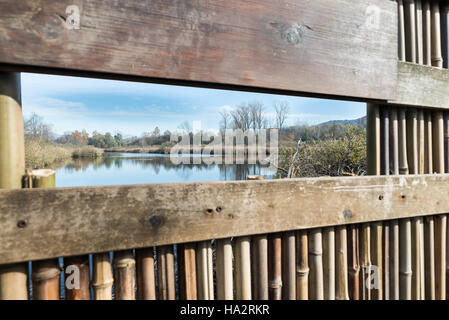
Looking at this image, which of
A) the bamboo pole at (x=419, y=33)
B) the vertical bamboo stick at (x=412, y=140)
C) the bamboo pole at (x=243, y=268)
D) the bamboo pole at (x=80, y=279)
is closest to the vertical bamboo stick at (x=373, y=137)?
the vertical bamboo stick at (x=412, y=140)

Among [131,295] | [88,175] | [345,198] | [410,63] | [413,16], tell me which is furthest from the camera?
[88,175]

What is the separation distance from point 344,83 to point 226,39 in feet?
2.39

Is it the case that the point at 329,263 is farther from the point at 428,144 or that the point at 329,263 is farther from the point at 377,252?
the point at 428,144

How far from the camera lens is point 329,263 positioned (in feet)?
5.00

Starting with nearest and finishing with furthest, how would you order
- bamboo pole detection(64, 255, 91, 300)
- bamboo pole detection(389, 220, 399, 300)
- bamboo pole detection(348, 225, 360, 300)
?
bamboo pole detection(64, 255, 91, 300) → bamboo pole detection(348, 225, 360, 300) → bamboo pole detection(389, 220, 399, 300)

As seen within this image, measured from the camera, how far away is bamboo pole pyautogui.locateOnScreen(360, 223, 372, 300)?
161 cm

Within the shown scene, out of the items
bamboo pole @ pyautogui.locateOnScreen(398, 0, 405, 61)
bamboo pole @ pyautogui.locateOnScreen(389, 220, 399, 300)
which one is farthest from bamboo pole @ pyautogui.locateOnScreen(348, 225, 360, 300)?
bamboo pole @ pyautogui.locateOnScreen(398, 0, 405, 61)

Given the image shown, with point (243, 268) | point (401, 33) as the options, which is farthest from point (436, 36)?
point (243, 268)

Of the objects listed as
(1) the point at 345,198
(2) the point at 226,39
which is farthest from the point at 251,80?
(1) the point at 345,198

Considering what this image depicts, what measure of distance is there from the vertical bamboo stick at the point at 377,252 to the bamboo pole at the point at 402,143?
1.47 feet

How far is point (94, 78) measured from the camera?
1104 mm

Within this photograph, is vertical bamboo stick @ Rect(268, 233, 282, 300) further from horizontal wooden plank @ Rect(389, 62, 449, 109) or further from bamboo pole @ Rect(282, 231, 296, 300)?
horizontal wooden plank @ Rect(389, 62, 449, 109)

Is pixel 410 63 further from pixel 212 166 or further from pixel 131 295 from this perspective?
pixel 212 166

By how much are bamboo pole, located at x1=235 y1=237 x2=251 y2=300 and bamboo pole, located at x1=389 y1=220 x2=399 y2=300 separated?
1.03 meters
